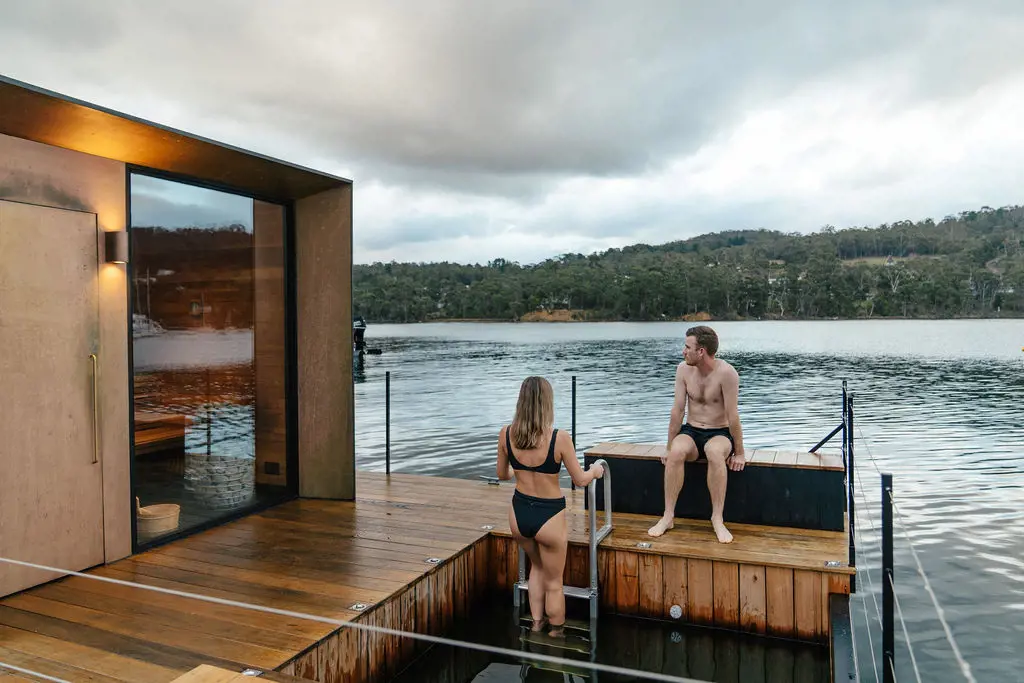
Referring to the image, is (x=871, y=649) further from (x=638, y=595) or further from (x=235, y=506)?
(x=235, y=506)

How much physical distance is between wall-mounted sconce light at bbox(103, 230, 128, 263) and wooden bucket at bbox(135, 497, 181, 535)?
1.42m

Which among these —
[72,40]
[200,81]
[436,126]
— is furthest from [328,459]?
[436,126]

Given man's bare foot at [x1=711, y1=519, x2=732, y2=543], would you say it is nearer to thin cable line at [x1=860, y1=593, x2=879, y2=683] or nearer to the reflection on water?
the reflection on water

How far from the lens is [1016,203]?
60812 mm

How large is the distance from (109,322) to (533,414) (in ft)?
8.21

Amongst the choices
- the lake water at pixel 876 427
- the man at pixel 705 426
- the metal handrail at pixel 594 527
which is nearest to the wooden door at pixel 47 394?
the metal handrail at pixel 594 527

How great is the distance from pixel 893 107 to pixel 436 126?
3363 cm

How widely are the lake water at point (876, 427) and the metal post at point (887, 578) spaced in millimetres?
Result: 1332

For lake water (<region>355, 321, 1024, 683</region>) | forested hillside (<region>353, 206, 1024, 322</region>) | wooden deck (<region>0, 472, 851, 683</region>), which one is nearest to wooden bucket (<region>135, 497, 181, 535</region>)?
wooden deck (<region>0, 472, 851, 683</region>)

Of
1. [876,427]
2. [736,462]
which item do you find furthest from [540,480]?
[876,427]

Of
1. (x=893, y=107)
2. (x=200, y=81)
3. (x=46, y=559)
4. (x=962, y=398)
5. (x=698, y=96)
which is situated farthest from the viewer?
(x=893, y=107)

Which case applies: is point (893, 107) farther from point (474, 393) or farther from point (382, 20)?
point (382, 20)

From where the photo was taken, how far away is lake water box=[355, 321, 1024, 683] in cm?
491

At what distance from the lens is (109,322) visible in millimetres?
3859
